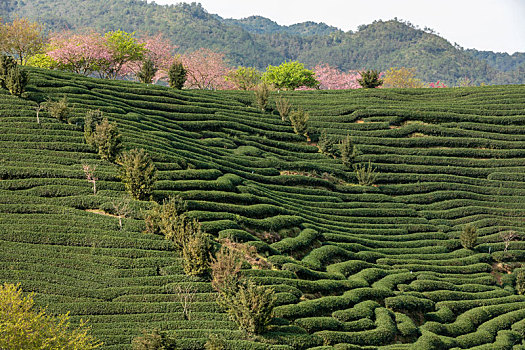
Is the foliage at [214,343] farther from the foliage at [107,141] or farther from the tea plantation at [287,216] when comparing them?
the foliage at [107,141]

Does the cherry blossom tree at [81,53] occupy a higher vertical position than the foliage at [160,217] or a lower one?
higher

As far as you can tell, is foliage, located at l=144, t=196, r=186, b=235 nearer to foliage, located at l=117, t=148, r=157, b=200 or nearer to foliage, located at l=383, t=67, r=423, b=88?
foliage, located at l=117, t=148, r=157, b=200

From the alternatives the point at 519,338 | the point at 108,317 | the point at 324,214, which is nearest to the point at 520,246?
the point at 519,338

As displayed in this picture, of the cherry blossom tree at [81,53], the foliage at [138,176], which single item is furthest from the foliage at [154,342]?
the cherry blossom tree at [81,53]

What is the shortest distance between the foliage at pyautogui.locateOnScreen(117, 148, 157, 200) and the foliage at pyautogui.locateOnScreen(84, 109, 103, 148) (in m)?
4.09

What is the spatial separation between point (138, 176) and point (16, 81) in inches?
494

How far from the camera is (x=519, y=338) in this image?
2277 centimetres

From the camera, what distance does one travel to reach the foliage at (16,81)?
30.3m

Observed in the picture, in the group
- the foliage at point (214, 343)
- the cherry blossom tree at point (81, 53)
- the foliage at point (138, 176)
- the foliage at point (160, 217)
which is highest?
the cherry blossom tree at point (81, 53)

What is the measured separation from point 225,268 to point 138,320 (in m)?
3.65

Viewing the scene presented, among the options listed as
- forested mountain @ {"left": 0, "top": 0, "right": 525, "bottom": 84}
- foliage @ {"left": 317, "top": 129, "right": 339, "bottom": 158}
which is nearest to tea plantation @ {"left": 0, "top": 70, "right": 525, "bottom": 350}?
foliage @ {"left": 317, "top": 129, "right": 339, "bottom": 158}

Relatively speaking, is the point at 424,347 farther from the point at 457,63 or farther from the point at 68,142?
the point at 457,63

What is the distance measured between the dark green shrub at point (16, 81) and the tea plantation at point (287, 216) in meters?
0.46

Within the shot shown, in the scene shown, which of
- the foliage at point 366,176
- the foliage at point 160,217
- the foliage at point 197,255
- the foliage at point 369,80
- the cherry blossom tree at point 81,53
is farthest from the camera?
the foliage at point 369,80
